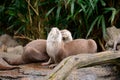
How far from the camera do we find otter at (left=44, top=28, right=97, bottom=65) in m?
4.52

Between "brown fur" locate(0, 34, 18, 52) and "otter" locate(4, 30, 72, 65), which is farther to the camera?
"brown fur" locate(0, 34, 18, 52)

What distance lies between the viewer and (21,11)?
689 cm

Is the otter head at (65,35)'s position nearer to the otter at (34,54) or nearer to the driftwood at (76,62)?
the otter at (34,54)

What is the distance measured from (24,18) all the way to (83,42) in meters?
2.24

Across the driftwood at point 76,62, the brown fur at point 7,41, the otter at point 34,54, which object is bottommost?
the brown fur at point 7,41

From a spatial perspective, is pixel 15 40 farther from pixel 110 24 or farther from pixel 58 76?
pixel 58 76

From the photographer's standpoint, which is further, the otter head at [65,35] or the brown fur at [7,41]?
the brown fur at [7,41]

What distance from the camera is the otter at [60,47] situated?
452cm

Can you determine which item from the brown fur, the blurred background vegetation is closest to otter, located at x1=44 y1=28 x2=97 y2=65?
the blurred background vegetation

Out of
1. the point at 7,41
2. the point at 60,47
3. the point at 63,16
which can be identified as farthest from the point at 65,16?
the point at 60,47

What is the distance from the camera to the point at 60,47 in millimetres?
4570

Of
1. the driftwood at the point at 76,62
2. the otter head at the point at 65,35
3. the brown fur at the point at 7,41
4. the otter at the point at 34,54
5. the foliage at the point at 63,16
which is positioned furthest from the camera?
the brown fur at the point at 7,41

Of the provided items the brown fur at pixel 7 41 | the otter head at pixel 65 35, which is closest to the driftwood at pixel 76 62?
the otter head at pixel 65 35

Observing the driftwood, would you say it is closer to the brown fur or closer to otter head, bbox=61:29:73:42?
otter head, bbox=61:29:73:42
